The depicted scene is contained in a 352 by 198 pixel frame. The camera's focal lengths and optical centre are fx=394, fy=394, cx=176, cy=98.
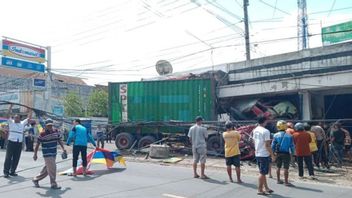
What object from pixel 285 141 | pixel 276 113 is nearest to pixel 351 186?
pixel 285 141

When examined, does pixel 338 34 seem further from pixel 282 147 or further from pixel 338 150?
pixel 282 147

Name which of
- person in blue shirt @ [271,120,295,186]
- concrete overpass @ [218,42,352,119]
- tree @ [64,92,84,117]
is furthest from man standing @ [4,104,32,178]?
tree @ [64,92,84,117]

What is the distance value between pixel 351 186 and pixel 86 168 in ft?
22.8

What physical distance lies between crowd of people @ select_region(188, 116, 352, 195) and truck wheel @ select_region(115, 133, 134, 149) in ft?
26.5

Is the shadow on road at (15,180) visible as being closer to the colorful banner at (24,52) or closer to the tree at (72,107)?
the colorful banner at (24,52)

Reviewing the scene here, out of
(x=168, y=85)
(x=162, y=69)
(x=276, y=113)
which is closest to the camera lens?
(x=276, y=113)

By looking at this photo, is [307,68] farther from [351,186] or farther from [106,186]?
[106,186]

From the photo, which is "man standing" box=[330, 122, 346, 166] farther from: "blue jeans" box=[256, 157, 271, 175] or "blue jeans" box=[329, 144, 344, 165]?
"blue jeans" box=[256, 157, 271, 175]

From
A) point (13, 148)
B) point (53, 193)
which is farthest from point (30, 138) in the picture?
point (53, 193)

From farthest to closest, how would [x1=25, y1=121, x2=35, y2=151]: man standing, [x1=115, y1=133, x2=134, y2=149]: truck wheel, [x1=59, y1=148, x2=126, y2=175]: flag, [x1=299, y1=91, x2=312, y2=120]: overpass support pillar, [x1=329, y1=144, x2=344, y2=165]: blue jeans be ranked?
[x1=25, y1=121, x2=35, y2=151]: man standing, [x1=115, y1=133, x2=134, y2=149]: truck wheel, [x1=299, y1=91, x2=312, y2=120]: overpass support pillar, [x1=329, y1=144, x2=344, y2=165]: blue jeans, [x1=59, y1=148, x2=126, y2=175]: flag

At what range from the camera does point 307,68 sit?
18.4 m

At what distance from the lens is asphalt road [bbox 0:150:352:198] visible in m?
8.35

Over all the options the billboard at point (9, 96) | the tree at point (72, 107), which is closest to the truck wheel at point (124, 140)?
the tree at point (72, 107)

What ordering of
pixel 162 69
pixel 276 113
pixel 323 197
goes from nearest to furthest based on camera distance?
pixel 323 197, pixel 276 113, pixel 162 69
